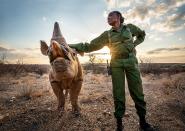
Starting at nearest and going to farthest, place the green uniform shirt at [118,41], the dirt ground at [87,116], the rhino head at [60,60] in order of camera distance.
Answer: the rhino head at [60,60], the green uniform shirt at [118,41], the dirt ground at [87,116]

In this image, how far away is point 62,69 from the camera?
4730 millimetres

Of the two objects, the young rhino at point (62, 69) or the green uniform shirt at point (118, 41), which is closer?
the young rhino at point (62, 69)

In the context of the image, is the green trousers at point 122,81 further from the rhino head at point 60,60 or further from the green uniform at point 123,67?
the rhino head at point 60,60

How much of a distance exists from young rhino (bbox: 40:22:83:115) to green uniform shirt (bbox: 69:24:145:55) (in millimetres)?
420

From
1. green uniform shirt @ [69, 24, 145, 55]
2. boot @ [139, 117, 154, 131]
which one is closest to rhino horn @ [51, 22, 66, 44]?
green uniform shirt @ [69, 24, 145, 55]

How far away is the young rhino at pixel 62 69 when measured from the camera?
15.1 ft

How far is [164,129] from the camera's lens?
5.66 meters

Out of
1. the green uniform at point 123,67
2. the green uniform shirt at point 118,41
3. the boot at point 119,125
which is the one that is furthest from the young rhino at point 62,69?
the boot at point 119,125

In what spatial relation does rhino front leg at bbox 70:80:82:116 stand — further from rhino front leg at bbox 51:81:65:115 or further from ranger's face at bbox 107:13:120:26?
ranger's face at bbox 107:13:120:26

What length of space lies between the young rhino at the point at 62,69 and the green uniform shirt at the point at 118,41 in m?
0.42

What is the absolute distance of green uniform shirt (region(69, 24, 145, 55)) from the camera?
536 centimetres

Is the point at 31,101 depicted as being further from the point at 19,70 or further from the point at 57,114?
the point at 19,70

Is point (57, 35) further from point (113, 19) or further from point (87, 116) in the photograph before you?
point (87, 116)

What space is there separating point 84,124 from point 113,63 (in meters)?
1.72
